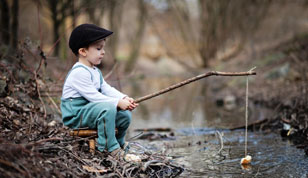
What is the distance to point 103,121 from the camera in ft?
11.1

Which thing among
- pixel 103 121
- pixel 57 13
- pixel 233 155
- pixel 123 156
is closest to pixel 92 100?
pixel 103 121

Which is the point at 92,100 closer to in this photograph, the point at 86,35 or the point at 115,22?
the point at 86,35

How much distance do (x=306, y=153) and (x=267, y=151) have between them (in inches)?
17.0

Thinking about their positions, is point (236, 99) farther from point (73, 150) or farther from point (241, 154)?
point (73, 150)

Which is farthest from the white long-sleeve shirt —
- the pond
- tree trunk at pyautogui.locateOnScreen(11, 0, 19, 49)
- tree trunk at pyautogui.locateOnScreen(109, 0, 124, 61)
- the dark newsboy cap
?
tree trunk at pyautogui.locateOnScreen(109, 0, 124, 61)

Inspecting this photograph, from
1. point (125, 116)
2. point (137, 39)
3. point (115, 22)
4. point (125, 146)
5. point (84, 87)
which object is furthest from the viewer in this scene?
point (137, 39)

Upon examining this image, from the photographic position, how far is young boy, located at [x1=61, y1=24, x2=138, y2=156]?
342 centimetres

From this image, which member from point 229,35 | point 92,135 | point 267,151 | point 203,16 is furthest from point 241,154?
point 229,35

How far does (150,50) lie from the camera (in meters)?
33.5

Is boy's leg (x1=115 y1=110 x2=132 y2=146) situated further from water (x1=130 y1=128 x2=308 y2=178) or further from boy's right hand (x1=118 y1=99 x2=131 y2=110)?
water (x1=130 y1=128 x2=308 y2=178)

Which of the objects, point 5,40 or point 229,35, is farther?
point 229,35

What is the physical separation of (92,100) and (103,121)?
25 cm

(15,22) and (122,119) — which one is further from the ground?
(15,22)

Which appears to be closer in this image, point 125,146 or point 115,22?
point 125,146
